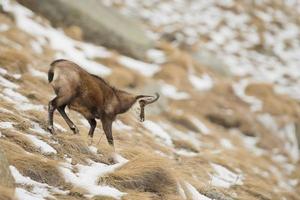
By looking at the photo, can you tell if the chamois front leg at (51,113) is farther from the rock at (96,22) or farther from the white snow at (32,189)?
the rock at (96,22)

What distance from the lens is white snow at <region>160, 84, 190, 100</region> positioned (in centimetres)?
1744

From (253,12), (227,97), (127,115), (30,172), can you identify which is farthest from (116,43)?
(253,12)

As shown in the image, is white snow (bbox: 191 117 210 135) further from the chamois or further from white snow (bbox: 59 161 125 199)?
A: white snow (bbox: 59 161 125 199)

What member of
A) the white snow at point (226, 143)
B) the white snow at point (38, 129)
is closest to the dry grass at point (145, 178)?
the white snow at point (38, 129)

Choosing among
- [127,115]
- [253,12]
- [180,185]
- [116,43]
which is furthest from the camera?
[253,12]

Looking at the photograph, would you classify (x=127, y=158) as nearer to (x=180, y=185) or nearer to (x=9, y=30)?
(x=180, y=185)

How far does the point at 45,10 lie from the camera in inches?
Answer: 707

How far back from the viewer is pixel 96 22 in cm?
1858

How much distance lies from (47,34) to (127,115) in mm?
5182

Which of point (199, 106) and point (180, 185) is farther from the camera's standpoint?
point (199, 106)

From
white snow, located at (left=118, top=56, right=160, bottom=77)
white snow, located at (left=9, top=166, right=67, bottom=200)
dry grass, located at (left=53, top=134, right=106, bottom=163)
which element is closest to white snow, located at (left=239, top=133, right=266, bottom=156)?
white snow, located at (left=118, top=56, right=160, bottom=77)

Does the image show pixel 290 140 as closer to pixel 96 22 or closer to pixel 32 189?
pixel 96 22

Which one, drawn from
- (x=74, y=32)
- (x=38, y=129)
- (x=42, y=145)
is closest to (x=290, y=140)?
(x=74, y=32)

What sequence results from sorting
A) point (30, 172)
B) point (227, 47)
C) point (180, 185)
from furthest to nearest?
point (227, 47) < point (180, 185) < point (30, 172)
